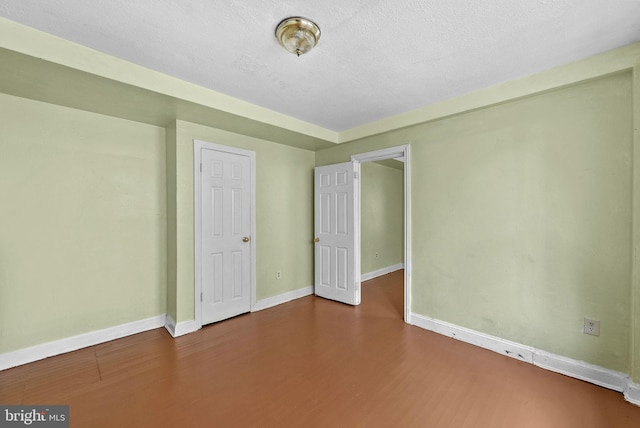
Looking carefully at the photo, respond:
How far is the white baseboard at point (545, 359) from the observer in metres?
1.91

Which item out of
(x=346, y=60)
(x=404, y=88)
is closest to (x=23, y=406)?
(x=346, y=60)

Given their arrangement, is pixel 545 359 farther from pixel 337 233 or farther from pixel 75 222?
pixel 75 222

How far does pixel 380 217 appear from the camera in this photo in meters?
5.55

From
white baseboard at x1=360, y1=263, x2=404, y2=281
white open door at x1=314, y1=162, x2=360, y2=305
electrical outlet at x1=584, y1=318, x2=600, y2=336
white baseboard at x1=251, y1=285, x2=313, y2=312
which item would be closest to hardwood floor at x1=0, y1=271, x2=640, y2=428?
electrical outlet at x1=584, y1=318, x2=600, y2=336

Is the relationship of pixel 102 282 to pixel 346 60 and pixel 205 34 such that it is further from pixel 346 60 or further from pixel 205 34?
pixel 346 60

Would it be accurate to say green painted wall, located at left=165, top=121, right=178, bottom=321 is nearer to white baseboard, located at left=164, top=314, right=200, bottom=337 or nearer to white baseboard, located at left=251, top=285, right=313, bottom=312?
white baseboard, located at left=164, top=314, right=200, bottom=337

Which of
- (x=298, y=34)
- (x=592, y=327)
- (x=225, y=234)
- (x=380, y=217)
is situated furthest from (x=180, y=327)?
(x=380, y=217)

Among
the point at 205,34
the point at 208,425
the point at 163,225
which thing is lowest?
the point at 208,425

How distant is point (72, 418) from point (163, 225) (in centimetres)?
185

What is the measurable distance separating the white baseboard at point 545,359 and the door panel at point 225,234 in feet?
7.46

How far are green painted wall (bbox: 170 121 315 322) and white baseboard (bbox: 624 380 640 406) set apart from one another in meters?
3.31

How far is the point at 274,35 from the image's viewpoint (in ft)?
5.63

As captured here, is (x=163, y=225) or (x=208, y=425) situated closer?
(x=208, y=425)

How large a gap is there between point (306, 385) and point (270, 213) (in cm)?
226
